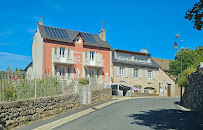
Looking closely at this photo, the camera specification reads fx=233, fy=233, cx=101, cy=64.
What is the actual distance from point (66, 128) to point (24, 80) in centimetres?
403

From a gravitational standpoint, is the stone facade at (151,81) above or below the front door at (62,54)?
below

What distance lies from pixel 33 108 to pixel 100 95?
13.0 m

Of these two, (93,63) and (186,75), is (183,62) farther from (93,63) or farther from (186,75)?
(186,75)

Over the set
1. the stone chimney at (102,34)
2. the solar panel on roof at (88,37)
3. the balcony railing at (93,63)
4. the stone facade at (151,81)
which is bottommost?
the stone facade at (151,81)

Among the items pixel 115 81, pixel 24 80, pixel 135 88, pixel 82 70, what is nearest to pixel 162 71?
pixel 135 88

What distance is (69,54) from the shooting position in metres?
33.1

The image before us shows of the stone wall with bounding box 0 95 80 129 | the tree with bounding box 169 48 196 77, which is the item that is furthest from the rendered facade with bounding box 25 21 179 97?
the stone wall with bounding box 0 95 80 129

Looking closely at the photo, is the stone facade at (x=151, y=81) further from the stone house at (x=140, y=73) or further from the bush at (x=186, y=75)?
the bush at (x=186, y=75)

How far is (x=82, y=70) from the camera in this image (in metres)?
34.2

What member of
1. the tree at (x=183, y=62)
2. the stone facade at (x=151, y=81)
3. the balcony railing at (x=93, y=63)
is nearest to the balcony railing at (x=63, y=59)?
the balcony railing at (x=93, y=63)

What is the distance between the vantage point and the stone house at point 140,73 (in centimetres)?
3847

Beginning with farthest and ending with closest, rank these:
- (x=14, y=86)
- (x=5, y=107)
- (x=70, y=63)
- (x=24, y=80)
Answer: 1. (x=70, y=63)
2. (x=24, y=80)
3. (x=14, y=86)
4. (x=5, y=107)

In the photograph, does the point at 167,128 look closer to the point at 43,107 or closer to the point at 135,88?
the point at 43,107

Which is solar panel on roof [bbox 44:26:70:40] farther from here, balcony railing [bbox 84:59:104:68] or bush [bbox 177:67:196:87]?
bush [bbox 177:67:196:87]
